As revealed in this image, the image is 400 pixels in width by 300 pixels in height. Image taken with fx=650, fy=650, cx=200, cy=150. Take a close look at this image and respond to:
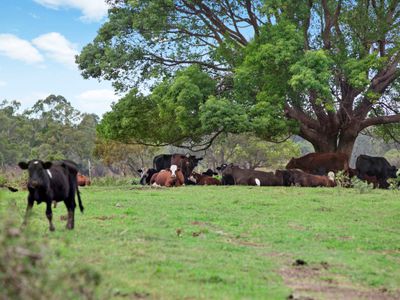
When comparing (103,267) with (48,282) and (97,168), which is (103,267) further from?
(97,168)

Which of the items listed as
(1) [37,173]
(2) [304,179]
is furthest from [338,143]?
(1) [37,173]

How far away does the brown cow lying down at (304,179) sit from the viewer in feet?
84.1

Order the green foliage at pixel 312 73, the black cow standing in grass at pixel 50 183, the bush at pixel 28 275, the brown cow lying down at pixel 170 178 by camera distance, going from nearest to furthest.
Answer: the bush at pixel 28 275 < the black cow standing in grass at pixel 50 183 < the green foliage at pixel 312 73 < the brown cow lying down at pixel 170 178

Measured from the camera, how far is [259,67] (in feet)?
85.4

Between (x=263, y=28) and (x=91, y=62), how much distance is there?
8614 mm

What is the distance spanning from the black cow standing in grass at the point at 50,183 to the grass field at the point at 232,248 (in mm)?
393

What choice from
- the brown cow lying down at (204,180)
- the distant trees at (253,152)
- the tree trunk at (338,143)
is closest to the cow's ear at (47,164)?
the brown cow lying down at (204,180)

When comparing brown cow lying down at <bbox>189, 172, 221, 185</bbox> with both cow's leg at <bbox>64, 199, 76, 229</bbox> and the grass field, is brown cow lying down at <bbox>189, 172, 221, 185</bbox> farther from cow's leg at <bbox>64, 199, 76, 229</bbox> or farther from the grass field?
cow's leg at <bbox>64, 199, 76, 229</bbox>

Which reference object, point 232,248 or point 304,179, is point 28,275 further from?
point 304,179

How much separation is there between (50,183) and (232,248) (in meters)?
2.95

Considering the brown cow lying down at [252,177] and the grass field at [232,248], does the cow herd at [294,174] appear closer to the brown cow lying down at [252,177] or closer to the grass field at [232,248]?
the brown cow lying down at [252,177]

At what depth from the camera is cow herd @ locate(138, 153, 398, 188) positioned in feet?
84.6

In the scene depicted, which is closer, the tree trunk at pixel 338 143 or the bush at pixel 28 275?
the bush at pixel 28 275

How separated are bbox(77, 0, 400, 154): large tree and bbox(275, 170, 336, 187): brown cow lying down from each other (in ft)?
6.54
